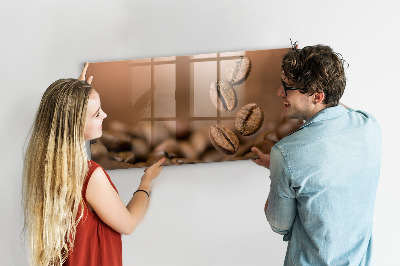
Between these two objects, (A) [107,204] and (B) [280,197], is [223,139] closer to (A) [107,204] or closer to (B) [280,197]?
(B) [280,197]

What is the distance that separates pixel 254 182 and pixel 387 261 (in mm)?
550

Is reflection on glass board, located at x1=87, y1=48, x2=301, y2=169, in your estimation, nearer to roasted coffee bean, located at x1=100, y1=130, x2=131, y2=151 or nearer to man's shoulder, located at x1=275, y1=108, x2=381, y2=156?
roasted coffee bean, located at x1=100, y1=130, x2=131, y2=151

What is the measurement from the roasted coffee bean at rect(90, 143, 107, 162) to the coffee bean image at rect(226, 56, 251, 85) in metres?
0.55

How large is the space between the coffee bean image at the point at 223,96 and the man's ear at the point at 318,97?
1.13ft

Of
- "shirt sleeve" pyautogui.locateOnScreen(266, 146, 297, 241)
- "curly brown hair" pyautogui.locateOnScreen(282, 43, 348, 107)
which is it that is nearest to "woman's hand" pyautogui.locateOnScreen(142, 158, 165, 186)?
"shirt sleeve" pyautogui.locateOnScreen(266, 146, 297, 241)

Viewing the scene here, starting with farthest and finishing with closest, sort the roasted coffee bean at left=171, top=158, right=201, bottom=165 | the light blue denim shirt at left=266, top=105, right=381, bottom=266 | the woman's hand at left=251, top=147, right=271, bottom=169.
Result: the roasted coffee bean at left=171, top=158, right=201, bottom=165, the woman's hand at left=251, top=147, right=271, bottom=169, the light blue denim shirt at left=266, top=105, right=381, bottom=266

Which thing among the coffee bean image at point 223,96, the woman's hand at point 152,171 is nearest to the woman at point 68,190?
the woman's hand at point 152,171

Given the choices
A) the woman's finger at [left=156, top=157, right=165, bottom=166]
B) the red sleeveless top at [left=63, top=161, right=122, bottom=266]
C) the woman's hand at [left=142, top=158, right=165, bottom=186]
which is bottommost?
the red sleeveless top at [left=63, top=161, right=122, bottom=266]

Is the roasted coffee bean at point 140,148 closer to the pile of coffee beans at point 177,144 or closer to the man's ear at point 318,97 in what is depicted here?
the pile of coffee beans at point 177,144

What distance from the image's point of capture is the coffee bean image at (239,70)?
1290 millimetres

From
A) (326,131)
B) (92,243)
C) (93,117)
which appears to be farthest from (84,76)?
(326,131)

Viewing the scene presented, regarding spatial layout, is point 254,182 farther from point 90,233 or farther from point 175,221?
point 90,233

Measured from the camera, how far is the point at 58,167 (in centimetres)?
100

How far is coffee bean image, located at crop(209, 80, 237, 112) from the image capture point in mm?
1306
